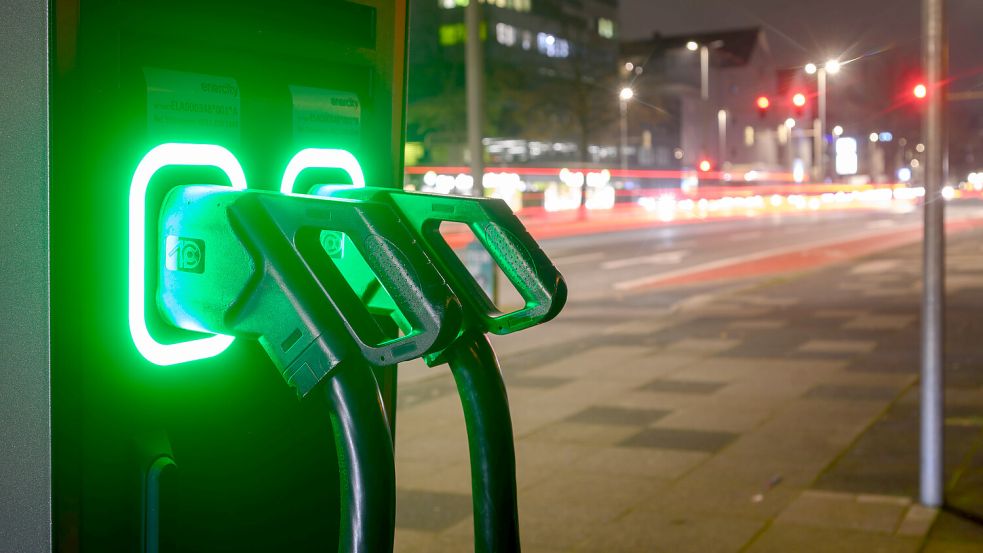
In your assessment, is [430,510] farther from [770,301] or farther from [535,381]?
[770,301]

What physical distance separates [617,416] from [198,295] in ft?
25.6

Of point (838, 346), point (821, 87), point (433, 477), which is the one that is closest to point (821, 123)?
point (821, 87)

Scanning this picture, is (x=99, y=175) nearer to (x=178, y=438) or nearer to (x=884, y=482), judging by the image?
(x=178, y=438)

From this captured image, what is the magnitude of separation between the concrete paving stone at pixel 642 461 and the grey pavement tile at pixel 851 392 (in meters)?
2.33

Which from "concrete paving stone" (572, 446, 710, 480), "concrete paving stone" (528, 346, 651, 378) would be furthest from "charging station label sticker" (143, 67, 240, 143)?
"concrete paving stone" (528, 346, 651, 378)

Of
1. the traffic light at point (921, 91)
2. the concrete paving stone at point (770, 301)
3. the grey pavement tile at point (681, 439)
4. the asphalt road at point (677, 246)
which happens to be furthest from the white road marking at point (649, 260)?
the grey pavement tile at point (681, 439)

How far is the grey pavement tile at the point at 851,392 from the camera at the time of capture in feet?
31.8

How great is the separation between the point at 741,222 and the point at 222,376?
48.4 metres

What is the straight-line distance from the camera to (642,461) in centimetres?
769

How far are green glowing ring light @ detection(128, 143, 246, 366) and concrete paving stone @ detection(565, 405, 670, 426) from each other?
7.38 meters

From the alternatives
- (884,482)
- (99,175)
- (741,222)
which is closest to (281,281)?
(99,175)

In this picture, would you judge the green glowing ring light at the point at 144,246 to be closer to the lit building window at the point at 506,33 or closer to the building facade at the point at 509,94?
the building facade at the point at 509,94

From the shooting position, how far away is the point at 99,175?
1552 millimetres

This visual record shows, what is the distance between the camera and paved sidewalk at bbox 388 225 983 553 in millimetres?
6148
